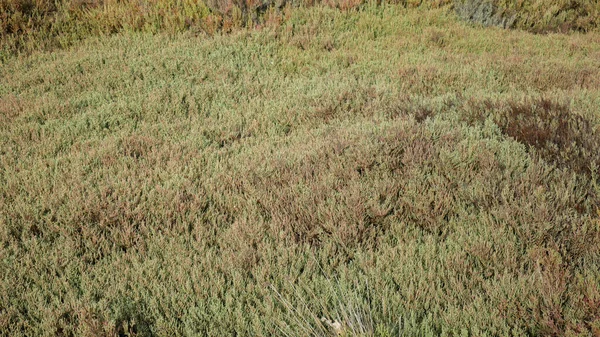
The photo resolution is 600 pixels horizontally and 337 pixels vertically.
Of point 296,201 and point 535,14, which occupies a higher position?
point 535,14

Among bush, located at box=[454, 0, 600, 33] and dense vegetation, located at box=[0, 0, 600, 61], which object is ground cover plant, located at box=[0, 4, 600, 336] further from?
bush, located at box=[454, 0, 600, 33]

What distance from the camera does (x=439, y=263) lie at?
125 inches

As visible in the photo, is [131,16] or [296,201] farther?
[131,16]

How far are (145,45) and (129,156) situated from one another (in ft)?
14.7

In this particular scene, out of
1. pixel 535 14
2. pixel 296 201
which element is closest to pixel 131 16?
pixel 296 201

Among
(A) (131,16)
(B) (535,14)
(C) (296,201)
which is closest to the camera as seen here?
(C) (296,201)

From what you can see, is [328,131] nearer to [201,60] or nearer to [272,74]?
[272,74]

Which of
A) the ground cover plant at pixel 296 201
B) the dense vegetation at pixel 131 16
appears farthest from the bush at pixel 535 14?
the ground cover plant at pixel 296 201

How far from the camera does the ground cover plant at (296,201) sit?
111 inches

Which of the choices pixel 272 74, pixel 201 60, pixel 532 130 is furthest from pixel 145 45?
pixel 532 130

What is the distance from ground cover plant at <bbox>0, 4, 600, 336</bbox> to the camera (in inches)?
111

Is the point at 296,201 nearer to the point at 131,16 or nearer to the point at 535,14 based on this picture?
the point at 131,16

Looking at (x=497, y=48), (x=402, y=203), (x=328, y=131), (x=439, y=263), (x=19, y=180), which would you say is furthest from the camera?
(x=497, y=48)

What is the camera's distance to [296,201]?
402cm
